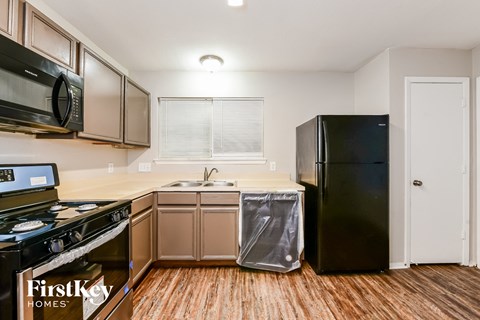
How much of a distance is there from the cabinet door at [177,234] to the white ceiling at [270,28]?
177cm

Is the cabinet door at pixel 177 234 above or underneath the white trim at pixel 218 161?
underneath

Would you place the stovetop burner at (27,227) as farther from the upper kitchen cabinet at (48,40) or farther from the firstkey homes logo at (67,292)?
the upper kitchen cabinet at (48,40)

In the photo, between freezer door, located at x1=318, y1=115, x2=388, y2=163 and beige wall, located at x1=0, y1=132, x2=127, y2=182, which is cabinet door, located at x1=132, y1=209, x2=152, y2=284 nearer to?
beige wall, located at x1=0, y1=132, x2=127, y2=182

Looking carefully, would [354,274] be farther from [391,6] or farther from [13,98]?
[13,98]

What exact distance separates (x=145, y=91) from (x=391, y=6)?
2.69 m

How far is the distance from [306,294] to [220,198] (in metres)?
1.20

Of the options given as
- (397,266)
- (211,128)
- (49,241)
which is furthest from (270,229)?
(49,241)

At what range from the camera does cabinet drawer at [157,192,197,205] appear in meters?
2.51

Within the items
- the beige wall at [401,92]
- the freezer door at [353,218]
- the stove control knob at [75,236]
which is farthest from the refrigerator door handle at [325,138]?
the stove control knob at [75,236]

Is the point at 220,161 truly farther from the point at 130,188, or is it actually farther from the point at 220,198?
the point at 130,188

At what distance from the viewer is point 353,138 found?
7.58 ft

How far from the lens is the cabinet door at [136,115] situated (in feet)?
8.37

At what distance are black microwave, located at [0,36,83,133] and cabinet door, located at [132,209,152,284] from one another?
38.3 inches

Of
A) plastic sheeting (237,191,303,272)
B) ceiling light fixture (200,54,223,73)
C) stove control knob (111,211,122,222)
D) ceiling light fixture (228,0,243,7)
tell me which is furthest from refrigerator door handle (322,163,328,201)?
stove control knob (111,211,122,222)
